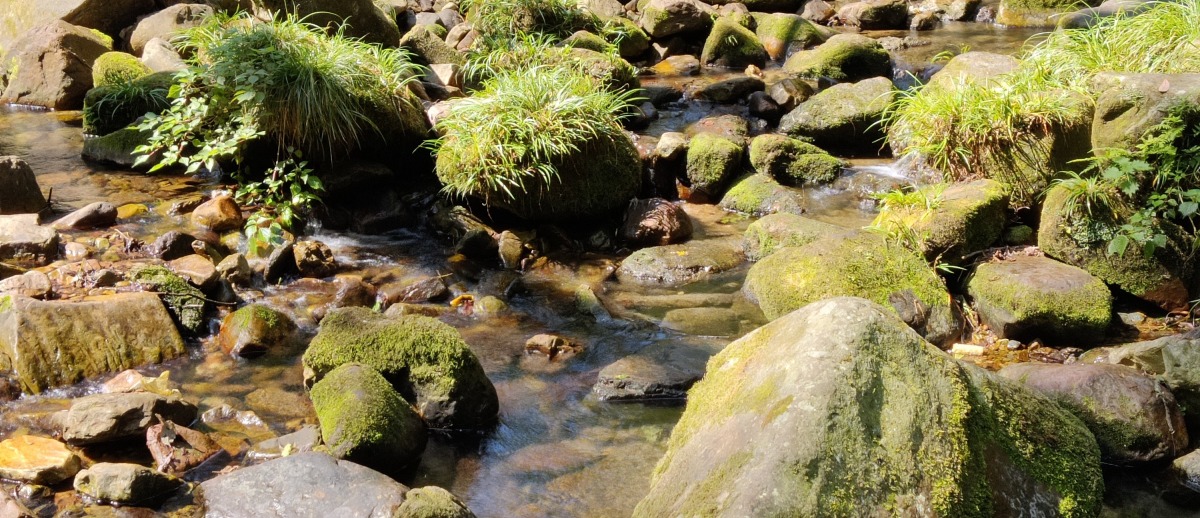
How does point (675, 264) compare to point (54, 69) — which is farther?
point (54, 69)

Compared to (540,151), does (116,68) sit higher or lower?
lower

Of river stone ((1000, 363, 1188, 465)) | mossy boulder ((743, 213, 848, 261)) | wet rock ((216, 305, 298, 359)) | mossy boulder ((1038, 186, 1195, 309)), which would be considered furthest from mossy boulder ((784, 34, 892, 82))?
wet rock ((216, 305, 298, 359))

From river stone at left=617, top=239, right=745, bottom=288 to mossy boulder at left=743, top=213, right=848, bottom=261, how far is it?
0.14 metres

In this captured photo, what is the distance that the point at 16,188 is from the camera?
698cm

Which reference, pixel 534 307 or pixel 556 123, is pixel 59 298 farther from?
pixel 556 123

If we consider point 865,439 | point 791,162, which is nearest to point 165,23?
point 791,162

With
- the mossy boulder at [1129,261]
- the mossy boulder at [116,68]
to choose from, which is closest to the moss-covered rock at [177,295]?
the mossy boulder at [116,68]

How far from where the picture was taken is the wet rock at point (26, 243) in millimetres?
6133

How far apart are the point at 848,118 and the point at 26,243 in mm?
7432

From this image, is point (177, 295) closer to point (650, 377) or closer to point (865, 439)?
point (650, 377)

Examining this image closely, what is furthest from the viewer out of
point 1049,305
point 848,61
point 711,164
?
point 848,61

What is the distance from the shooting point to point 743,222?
785 cm

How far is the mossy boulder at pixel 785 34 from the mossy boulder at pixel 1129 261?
8.48 m

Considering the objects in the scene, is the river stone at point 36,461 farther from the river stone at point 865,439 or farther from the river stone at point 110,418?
the river stone at point 865,439
